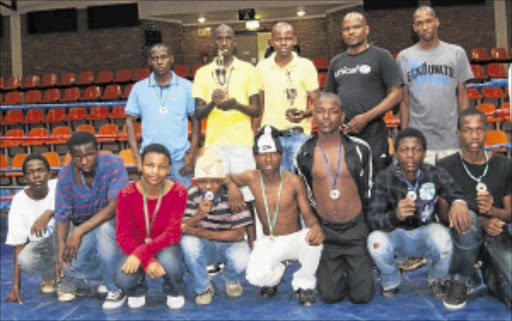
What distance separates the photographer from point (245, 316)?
2801mm

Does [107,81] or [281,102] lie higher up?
[107,81]

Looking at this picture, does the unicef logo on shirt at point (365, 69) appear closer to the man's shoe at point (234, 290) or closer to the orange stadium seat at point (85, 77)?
the man's shoe at point (234, 290)

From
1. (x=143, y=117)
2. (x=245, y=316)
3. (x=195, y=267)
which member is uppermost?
(x=143, y=117)

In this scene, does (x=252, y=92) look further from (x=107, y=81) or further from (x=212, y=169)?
(x=107, y=81)

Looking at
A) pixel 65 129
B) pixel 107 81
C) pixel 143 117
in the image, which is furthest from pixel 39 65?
pixel 143 117

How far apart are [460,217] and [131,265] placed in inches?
71.1

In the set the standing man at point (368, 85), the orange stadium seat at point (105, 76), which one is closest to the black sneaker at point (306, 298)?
the standing man at point (368, 85)

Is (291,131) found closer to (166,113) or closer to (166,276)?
(166,113)

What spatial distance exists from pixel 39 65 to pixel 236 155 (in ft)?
43.6

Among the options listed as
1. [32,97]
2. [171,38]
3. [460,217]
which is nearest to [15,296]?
[460,217]

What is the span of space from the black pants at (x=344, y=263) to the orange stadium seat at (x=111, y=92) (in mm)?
10206

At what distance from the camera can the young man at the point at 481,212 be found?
9.23ft

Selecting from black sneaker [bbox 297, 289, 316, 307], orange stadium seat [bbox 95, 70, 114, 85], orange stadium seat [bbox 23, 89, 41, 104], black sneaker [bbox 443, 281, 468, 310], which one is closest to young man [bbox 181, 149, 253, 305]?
black sneaker [bbox 297, 289, 316, 307]

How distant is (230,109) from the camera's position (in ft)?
11.3
